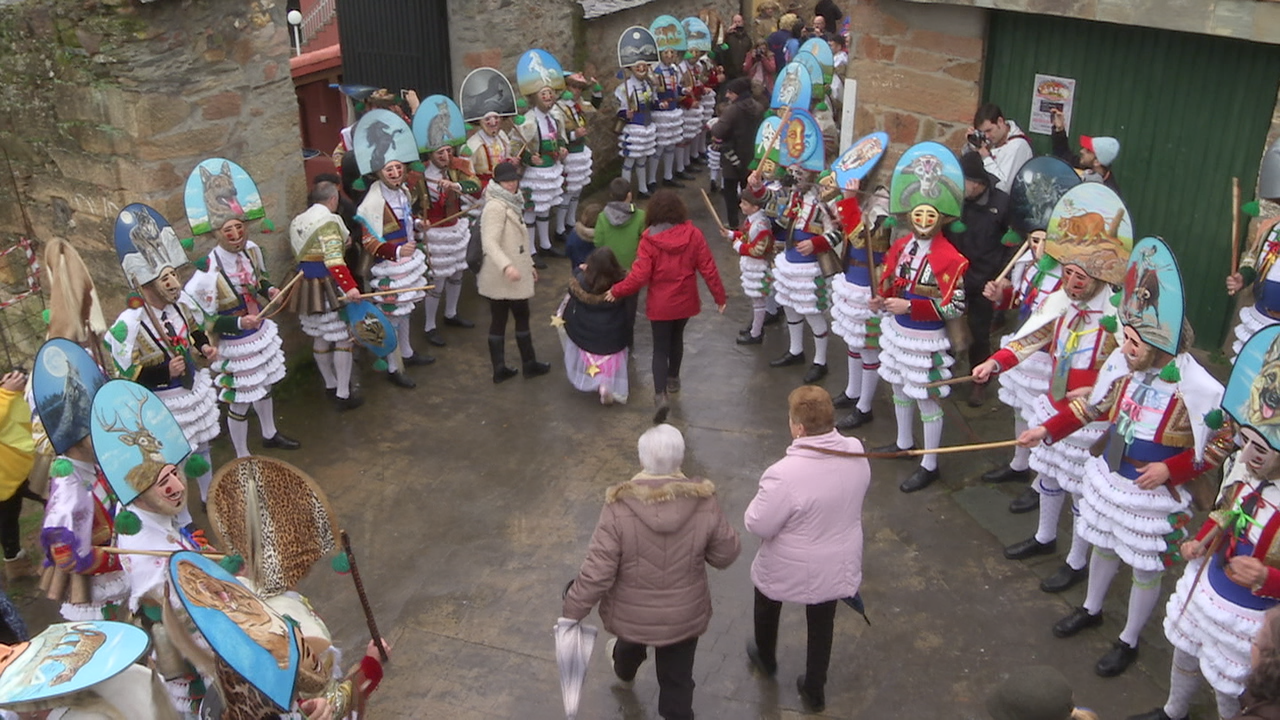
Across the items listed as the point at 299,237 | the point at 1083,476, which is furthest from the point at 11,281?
the point at 1083,476

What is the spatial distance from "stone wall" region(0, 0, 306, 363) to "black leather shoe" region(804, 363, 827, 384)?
12.8 ft

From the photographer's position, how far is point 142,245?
19.1 ft

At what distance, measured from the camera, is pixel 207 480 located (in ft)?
21.6

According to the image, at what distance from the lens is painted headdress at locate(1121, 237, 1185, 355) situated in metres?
4.57

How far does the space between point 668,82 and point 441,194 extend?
4.02 m

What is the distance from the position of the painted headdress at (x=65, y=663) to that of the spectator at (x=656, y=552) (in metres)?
1.66

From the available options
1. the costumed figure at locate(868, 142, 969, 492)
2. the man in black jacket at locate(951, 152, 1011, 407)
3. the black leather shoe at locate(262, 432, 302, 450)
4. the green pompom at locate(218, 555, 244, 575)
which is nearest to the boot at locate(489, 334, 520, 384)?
the black leather shoe at locate(262, 432, 302, 450)

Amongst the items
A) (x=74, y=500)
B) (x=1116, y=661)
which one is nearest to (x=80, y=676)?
(x=74, y=500)

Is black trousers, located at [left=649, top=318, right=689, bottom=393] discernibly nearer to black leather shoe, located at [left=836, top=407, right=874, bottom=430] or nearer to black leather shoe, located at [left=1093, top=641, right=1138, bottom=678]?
black leather shoe, located at [left=836, top=407, right=874, bottom=430]

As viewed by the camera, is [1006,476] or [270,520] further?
[1006,476]

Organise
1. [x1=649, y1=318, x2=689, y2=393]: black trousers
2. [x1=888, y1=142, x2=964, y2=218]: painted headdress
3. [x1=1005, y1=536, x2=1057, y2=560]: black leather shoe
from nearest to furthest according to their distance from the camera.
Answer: [x1=1005, y1=536, x2=1057, y2=560]: black leather shoe, [x1=888, y1=142, x2=964, y2=218]: painted headdress, [x1=649, y1=318, x2=689, y2=393]: black trousers

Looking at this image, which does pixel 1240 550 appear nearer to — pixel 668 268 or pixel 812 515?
pixel 812 515

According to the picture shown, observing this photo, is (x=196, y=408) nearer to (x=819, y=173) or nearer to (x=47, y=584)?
(x=47, y=584)

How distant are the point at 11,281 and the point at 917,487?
20.6 feet
